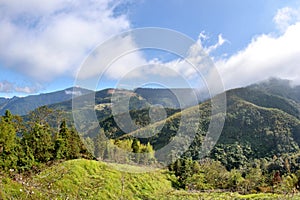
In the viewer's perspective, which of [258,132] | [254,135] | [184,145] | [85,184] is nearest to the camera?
[184,145]

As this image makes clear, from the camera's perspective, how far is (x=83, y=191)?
1205cm

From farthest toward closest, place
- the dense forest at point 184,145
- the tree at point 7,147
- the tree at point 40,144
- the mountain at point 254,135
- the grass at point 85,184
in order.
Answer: the mountain at point 254,135 < the tree at point 40,144 < the dense forest at point 184,145 < the tree at point 7,147 < the grass at point 85,184

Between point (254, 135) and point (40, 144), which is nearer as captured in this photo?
point (40, 144)

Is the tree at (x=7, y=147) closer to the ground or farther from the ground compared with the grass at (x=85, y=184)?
farther from the ground

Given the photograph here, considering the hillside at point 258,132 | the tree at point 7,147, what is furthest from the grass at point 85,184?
the hillside at point 258,132

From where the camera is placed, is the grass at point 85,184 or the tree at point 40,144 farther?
the tree at point 40,144

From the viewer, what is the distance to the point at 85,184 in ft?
42.2

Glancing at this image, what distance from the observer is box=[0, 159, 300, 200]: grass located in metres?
9.14

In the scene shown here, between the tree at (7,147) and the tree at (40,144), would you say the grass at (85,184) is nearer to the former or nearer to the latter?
the tree at (7,147)

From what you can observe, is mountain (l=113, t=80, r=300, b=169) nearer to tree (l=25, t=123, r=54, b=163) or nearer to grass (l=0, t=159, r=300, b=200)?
grass (l=0, t=159, r=300, b=200)

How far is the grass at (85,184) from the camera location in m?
9.14

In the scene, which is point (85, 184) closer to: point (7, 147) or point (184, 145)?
point (184, 145)

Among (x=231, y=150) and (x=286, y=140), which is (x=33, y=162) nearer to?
(x=231, y=150)

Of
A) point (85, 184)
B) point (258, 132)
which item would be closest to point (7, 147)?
point (85, 184)
